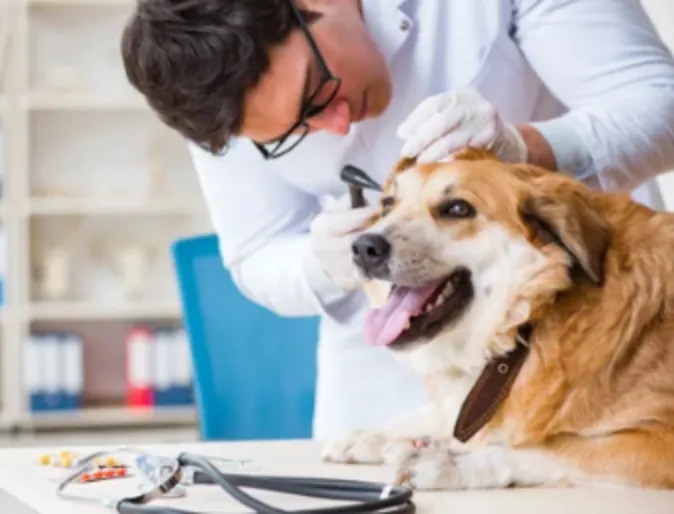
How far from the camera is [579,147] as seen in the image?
1.52 m

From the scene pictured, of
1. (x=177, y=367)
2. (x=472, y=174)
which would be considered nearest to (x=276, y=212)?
(x=472, y=174)

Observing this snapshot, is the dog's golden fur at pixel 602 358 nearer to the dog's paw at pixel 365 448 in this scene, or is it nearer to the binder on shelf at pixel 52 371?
the dog's paw at pixel 365 448

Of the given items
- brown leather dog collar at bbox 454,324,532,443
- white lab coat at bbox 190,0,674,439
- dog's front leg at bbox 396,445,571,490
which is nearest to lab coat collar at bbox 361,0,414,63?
white lab coat at bbox 190,0,674,439

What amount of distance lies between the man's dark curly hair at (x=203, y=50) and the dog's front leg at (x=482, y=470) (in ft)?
1.88

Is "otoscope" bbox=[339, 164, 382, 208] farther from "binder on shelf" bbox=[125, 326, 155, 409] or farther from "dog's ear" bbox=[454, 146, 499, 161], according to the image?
"binder on shelf" bbox=[125, 326, 155, 409]

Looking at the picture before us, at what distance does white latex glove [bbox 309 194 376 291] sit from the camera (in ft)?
5.11

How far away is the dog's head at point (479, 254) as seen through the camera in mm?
1220

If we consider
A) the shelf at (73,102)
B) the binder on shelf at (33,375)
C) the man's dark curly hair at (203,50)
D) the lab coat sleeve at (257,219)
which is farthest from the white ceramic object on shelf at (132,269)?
the man's dark curly hair at (203,50)

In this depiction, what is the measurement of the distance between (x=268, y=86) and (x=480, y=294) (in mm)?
454

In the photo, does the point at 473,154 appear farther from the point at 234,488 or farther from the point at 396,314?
the point at 234,488

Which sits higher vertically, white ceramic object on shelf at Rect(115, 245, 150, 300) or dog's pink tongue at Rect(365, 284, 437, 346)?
dog's pink tongue at Rect(365, 284, 437, 346)

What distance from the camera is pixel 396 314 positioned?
1.29 meters

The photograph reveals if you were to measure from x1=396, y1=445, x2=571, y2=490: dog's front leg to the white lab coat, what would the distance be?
48 cm

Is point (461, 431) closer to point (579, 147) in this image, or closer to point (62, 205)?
point (579, 147)
